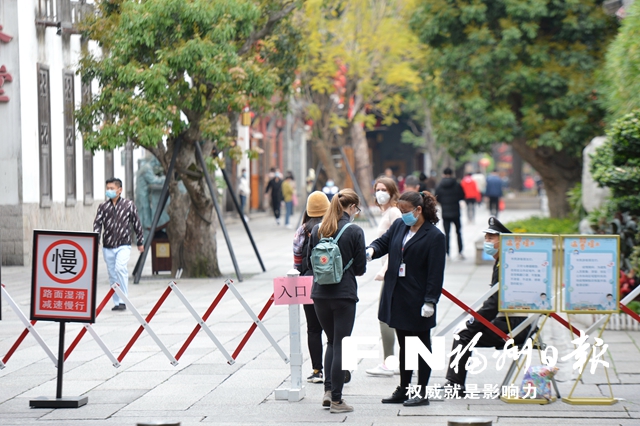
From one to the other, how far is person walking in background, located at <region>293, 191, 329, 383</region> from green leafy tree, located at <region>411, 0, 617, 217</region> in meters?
14.0

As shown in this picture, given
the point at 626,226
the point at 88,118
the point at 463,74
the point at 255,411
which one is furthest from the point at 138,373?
the point at 463,74

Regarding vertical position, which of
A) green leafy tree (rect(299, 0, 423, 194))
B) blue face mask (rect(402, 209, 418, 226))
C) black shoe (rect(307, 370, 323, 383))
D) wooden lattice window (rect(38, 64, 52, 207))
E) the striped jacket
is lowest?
black shoe (rect(307, 370, 323, 383))

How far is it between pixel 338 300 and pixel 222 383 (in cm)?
172

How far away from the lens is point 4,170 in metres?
20.8

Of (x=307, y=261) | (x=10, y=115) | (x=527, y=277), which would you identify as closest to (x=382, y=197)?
(x=307, y=261)

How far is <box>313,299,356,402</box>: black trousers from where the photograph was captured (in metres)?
7.96

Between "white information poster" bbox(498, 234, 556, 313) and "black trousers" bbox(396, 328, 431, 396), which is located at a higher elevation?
"white information poster" bbox(498, 234, 556, 313)

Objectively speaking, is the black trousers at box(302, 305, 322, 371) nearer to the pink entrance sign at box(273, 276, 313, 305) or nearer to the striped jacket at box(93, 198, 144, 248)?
the pink entrance sign at box(273, 276, 313, 305)

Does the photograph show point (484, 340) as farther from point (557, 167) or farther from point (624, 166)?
point (557, 167)

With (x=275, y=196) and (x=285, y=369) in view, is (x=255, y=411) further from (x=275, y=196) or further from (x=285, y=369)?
(x=275, y=196)

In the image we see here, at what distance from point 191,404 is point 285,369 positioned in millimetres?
1603

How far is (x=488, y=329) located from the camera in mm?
8500

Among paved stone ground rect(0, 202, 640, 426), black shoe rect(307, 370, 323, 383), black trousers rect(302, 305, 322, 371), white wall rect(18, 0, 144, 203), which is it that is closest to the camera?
paved stone ground rect(0, 202, 640, 426)

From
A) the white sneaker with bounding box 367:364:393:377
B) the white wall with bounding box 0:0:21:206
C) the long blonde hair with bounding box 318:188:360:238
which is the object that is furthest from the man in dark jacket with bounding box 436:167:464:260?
the long blonde hair with bounding box 318:188:360:238
